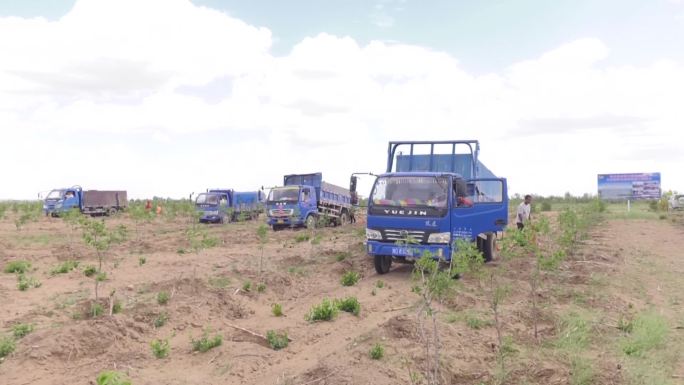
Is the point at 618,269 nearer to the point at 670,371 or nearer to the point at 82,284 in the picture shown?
the point at 670,371

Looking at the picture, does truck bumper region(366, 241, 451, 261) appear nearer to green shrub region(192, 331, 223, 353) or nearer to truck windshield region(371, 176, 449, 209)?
truck windshield region(371, 176, 449, 209)

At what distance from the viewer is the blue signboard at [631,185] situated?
46781 millimetres

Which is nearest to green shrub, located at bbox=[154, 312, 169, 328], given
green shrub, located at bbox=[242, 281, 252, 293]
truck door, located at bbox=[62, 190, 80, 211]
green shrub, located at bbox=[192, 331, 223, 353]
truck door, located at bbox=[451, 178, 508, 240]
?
green shrub, located at bbox=[192, 331, 223, 353]

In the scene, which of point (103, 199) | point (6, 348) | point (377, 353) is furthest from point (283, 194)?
point (103, 199)

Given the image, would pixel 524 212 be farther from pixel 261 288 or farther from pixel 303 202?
pixel 303 202

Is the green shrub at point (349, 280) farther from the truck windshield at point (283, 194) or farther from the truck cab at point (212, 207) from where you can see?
the truck cab at point (212, 207)

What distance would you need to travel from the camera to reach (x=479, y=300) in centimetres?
964

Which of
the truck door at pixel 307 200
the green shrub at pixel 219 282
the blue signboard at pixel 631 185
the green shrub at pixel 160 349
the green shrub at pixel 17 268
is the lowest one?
the green shrub at pixel 160 349

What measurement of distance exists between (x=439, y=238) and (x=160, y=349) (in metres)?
5.76

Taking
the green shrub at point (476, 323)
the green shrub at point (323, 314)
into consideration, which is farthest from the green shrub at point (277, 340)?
the green shrub at point (476, 323)

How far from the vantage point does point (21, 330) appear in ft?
25.7

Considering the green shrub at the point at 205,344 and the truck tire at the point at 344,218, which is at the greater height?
the truck tire at the point at 344,218

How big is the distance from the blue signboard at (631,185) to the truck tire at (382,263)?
1593 inches

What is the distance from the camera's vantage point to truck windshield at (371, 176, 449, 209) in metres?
11.0
